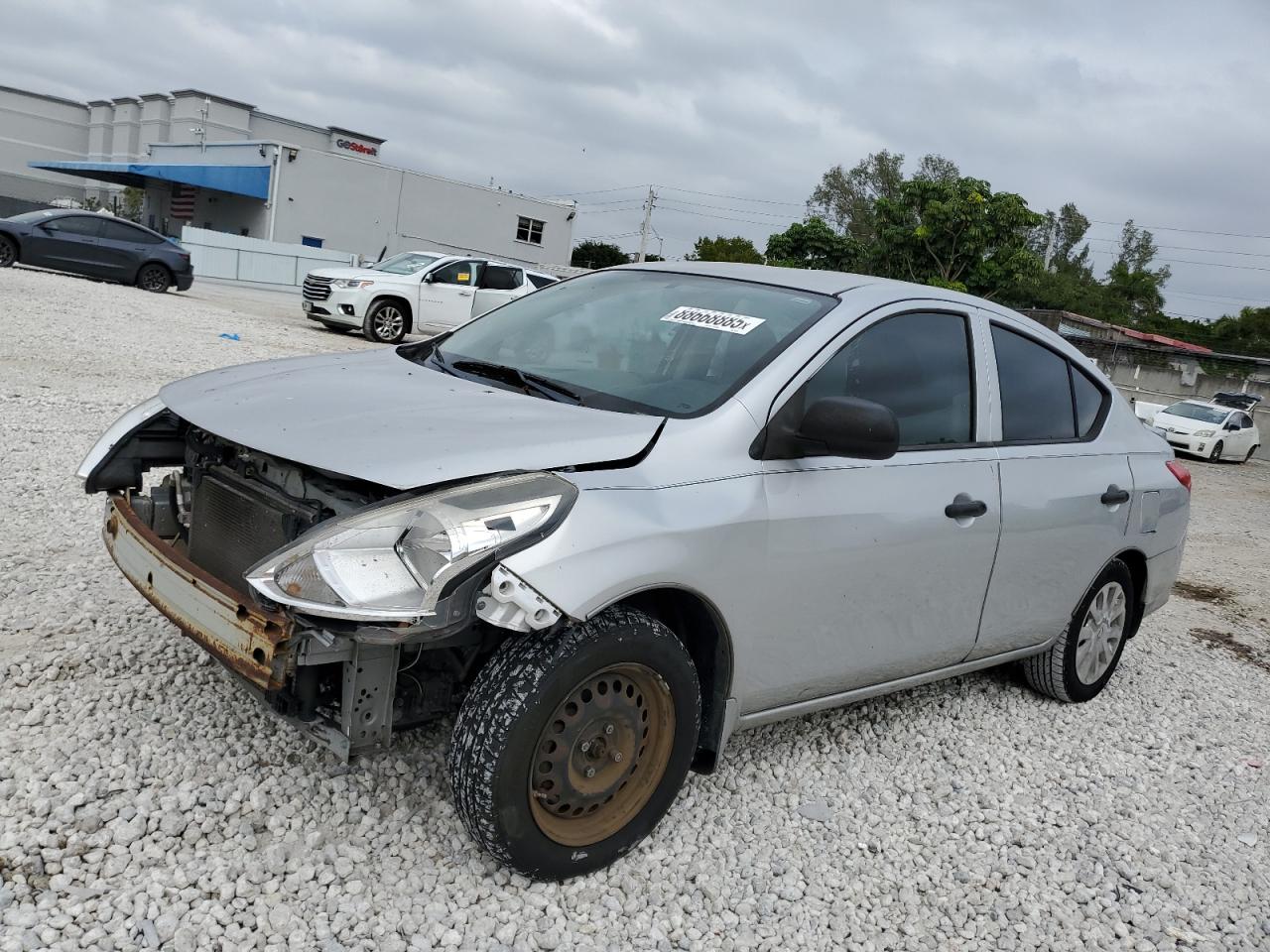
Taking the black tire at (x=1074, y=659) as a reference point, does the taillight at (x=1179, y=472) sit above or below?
above

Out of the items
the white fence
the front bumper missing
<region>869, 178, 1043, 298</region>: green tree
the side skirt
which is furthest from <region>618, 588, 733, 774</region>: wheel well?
<region>869, 178, 1043, 298</region>: green tree

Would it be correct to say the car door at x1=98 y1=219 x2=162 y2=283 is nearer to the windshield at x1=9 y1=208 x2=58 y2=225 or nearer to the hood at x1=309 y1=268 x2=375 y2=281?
the windshield at x1=9 y1=208 x2=58 y2=225

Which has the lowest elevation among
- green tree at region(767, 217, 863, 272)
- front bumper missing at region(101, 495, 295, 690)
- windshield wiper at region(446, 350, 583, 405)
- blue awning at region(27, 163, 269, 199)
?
front bumper missing at region(101, 495, 295, 690)

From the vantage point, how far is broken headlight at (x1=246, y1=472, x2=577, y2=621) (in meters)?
2.50

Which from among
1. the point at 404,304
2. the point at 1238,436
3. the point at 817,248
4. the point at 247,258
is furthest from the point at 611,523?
the point at 817,248

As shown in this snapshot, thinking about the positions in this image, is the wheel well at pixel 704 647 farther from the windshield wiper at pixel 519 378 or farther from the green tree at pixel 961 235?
the green tree at pixel 961 235

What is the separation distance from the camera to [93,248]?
20062 millimetres

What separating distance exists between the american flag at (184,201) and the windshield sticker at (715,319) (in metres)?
50.2

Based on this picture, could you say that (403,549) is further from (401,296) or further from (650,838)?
(401,296)

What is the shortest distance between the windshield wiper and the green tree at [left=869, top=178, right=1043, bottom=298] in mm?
34399

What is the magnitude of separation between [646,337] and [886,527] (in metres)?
1.03

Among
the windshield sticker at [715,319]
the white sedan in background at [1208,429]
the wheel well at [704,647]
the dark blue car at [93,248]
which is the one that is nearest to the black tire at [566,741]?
the wheel well at [704,647]

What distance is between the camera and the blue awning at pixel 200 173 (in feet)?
140

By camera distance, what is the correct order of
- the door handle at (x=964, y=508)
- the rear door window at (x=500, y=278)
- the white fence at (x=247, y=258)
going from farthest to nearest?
the white fence at (x=247, y=258)
the rear door window at (x=500, y=278)
the door handle at (x=964, y=508)
